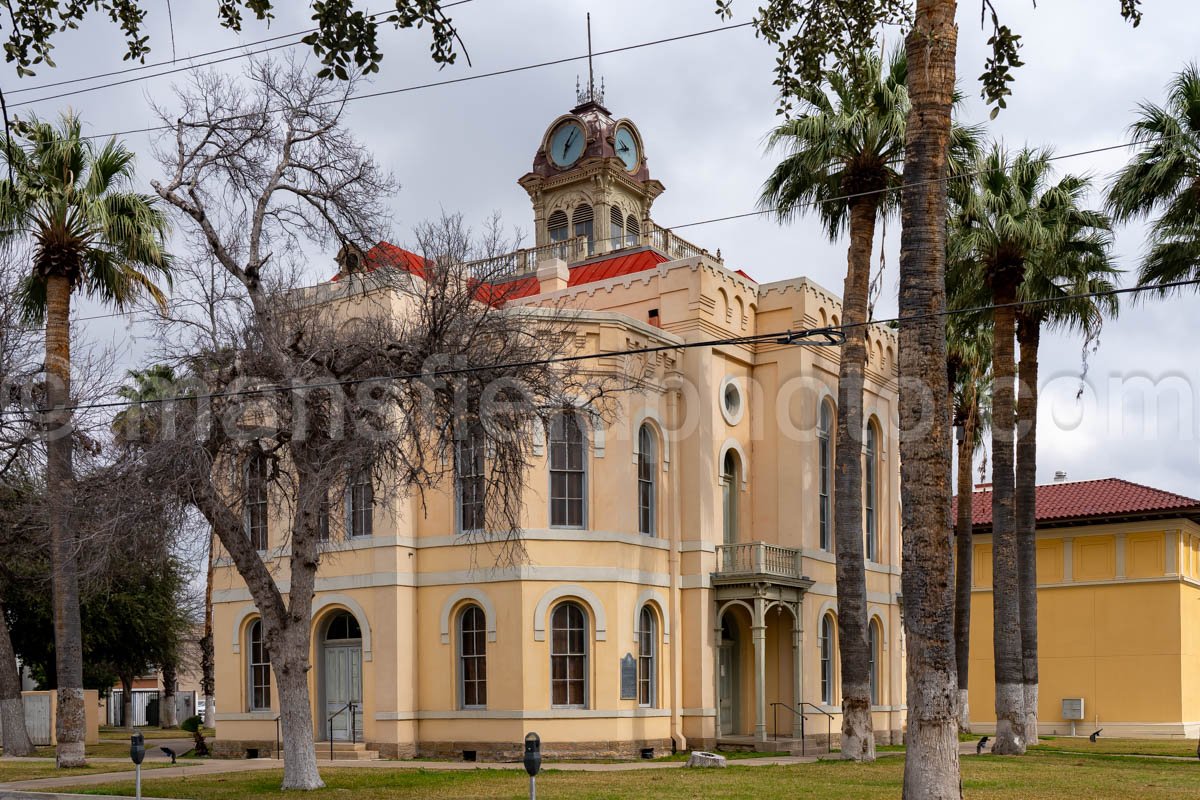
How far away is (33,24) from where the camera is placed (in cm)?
1112

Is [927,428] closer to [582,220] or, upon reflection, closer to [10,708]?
[10,708]

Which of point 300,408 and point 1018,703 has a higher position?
point 300,408

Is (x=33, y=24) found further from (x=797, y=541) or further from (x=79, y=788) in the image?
(x=797, y=541)

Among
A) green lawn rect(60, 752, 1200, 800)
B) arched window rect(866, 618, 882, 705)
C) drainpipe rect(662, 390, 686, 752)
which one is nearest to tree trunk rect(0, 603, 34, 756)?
green lawn rect(60, 752, 1200, 800)

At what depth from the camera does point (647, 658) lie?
27.0 m

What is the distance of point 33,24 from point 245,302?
867cm

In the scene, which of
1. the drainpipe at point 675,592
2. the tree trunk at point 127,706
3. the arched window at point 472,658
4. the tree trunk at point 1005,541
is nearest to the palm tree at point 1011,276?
the tree trunk at point 1005,541

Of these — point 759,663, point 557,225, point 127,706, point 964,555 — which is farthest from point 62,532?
point 127,706

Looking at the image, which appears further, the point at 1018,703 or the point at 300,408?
the point at 1018,703

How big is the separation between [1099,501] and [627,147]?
19.4 metres

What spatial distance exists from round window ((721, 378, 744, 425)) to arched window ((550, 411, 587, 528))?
408 cm

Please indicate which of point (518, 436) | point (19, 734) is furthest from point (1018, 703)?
point (19, 734)

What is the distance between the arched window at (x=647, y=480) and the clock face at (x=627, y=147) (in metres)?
16.8

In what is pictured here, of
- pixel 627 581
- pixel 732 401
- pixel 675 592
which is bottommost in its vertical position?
pixel 675 592
